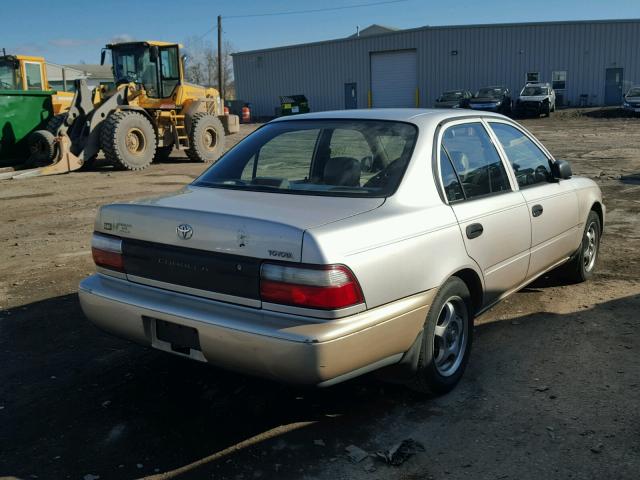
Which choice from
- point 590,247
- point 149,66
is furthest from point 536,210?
point 149,66

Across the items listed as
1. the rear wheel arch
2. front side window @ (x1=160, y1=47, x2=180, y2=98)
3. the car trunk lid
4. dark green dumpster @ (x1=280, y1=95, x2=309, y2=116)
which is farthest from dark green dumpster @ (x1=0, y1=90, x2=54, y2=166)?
dark green dumpster @ (x1=280, y1=95, x2=309, y2=116)

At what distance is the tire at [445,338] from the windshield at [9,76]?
17383mm

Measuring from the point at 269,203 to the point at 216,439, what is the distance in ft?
4.17

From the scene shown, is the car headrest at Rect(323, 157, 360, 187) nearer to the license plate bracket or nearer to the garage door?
the license plate bracket

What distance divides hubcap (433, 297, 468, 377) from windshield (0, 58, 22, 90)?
17.4 meters

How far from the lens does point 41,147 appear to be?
15.4 meters

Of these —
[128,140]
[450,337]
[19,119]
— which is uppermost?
[19,119]

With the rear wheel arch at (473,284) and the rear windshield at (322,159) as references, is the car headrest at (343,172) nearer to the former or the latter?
the rear windshield at (322,159)

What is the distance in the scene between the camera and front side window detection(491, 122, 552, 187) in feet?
15.1

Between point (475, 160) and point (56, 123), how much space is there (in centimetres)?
1405

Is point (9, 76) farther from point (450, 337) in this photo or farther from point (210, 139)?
point (450, 337)

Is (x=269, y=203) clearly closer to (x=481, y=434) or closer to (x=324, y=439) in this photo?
(x=324, y=439)

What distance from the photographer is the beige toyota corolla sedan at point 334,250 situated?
2939mm

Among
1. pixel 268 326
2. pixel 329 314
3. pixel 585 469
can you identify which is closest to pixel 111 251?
pixel 268 326
